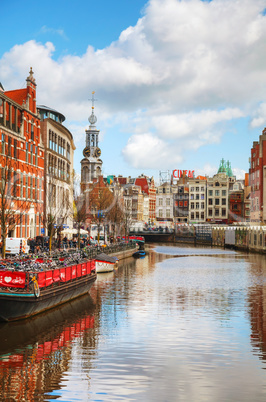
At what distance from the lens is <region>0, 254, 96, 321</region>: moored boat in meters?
25.6

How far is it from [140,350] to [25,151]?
43.1m

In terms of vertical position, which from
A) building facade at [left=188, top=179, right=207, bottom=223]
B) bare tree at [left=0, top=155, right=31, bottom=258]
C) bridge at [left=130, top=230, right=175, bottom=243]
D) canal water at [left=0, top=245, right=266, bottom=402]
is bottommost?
canal water at [left=0, top=245, right=266, bottom=402]

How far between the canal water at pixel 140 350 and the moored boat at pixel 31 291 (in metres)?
0.57

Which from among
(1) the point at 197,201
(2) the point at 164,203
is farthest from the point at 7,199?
(2) the point at 164,203

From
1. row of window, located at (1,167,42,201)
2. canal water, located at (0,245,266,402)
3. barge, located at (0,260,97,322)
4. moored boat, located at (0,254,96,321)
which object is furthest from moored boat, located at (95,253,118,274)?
barge, located at (0,260,97,322)

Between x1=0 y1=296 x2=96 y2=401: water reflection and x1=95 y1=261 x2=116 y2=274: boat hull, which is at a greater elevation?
x1=95 y1=261 x2=116 y2=274: boat hull

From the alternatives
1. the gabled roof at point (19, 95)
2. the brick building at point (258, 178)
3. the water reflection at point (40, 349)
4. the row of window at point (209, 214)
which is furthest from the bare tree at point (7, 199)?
the row of window at point (209, 214)

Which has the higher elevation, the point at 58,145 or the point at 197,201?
the point at 58,145

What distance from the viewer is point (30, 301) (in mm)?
26203

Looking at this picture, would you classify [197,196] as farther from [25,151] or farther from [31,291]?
[31,291]

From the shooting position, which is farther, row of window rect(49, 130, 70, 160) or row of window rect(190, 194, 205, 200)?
row of window rect(190, 194, 205, 200)

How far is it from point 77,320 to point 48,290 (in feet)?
7.17

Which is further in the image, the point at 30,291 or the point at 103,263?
the point at 103,263

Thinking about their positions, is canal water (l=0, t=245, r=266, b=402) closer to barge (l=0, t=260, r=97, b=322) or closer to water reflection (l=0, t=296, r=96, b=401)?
water reflection (l=0, t=296, r=96, b=401)
